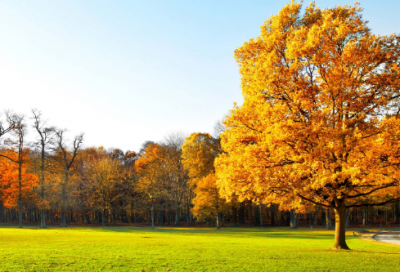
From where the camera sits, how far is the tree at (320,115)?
1480 cm

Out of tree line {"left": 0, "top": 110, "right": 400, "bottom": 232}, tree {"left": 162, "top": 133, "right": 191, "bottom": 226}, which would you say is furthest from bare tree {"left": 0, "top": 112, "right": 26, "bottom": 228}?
tree {"left": 162, "top": 133, "right": 191, "bottom": 226}

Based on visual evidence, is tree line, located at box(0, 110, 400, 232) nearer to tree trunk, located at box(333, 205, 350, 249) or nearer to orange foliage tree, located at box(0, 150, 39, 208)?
orange foliage tree, located at box(0, 150, 39, 208)

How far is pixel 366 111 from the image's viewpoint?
52.8 feet

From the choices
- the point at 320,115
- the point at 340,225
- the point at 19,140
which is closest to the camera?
the point at 320,115

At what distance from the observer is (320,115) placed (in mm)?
15328

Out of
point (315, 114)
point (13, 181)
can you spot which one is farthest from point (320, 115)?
point (13, 181)

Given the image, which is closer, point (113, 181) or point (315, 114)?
point (315, 114)

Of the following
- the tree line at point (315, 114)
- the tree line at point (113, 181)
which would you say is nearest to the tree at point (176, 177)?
the tree line at point (113, 181)

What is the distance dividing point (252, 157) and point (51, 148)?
4509 centimetres

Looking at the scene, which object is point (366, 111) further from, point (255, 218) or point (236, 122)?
point (255, 218)

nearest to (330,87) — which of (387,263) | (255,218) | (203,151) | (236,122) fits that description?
(236,122)

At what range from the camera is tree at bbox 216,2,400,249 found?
14.8m

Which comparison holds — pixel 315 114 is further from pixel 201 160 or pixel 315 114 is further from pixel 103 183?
pixel 103 183

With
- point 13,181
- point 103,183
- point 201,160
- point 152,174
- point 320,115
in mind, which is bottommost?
point 103,183
